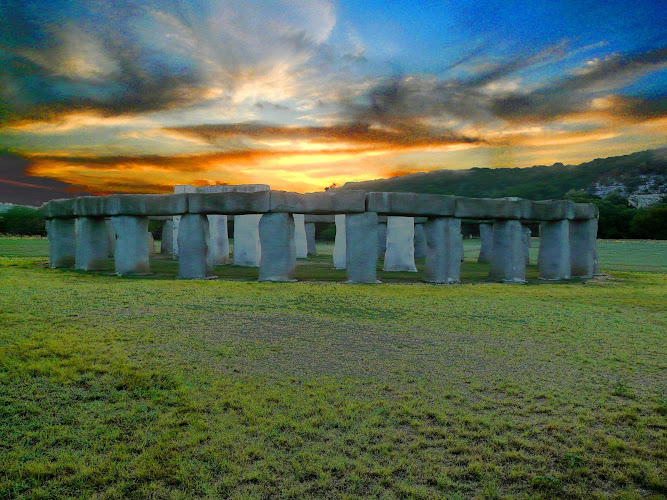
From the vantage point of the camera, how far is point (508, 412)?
19.5ft

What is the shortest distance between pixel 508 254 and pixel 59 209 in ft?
75.8

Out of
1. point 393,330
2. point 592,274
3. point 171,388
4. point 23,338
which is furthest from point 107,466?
point 592,274

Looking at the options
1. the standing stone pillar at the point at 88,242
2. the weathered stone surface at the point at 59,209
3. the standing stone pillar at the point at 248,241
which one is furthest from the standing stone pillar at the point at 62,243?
the standing stone pillar at the point at 248,241

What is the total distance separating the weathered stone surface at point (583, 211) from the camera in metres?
22.4

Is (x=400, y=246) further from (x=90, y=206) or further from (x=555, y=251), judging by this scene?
(x=90, y=206)

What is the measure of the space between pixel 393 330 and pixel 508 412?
174 inches

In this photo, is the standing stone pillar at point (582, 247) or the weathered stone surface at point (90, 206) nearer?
the weathered stone surface at point (90, 206)

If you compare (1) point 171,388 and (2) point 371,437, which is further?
(1) point 171,388

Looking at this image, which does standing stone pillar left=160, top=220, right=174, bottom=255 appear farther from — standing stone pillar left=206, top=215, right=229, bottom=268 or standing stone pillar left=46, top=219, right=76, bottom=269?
standing stone pillar left=46, top=219, right=76, bottom=269

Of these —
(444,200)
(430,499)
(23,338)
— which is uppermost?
(444,200)

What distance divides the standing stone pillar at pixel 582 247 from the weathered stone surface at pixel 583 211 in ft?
1.15

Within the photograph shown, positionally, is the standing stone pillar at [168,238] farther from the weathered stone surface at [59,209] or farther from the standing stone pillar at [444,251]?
the standing stone pillar at [444,251]

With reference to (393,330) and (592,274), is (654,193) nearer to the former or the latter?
(592,274)

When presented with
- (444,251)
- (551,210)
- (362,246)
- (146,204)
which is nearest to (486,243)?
(551,210)
